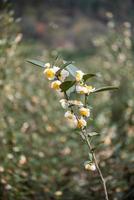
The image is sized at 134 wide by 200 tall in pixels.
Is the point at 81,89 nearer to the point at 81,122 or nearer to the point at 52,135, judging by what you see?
the point at 81,122

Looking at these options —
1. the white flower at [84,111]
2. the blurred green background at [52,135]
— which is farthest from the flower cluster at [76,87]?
the blurred green background at [52,135]

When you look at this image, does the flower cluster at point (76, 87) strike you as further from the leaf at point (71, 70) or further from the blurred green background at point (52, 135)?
the blurred green background at point (52, 135)

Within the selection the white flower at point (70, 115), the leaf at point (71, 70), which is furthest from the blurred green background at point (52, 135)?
the white flower at point (70, 115)

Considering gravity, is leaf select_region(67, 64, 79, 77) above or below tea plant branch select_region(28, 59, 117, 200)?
above

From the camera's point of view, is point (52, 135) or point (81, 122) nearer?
point (81, 122)

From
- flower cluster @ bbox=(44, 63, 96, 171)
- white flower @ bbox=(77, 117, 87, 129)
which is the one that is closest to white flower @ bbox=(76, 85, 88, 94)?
flower cluster @ bbox=(44, 63, 96, 171)

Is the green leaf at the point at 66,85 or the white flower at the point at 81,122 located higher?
the green leaf at the point at 66,85

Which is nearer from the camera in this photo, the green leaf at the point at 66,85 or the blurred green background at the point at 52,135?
the green leaf at the point at 66,85

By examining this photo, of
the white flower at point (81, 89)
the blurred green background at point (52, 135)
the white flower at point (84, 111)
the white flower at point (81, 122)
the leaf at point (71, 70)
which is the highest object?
the blurred green background at point (52, 135)

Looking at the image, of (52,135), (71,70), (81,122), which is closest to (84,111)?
(81,122)

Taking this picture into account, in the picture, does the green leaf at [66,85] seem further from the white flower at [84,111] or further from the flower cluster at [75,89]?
the white flower at [84,111]

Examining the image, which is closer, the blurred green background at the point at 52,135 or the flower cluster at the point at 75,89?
the flower cluster at the point at 75,89

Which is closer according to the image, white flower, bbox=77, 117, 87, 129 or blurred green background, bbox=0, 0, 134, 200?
white flower, bbox=77, 117, 87, 129

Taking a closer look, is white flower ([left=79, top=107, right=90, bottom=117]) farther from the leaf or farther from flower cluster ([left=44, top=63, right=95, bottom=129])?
the leaf
